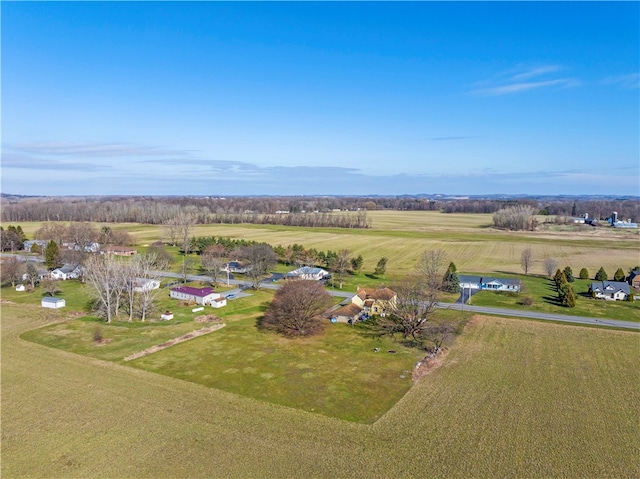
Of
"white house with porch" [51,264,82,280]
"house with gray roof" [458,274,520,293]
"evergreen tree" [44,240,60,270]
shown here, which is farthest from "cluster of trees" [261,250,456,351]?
"evergreen tree" [44,240,60,270]

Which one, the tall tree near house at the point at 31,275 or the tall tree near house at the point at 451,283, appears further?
the tall tree near house at the point at 451,283

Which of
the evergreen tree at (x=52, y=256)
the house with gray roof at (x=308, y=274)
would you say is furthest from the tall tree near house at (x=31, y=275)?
the house with gray roof at (x=308, y=274)

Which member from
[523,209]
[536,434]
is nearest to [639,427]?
[536,434]

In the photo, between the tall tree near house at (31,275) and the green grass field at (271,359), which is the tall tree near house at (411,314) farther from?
the tall tree near house at (31,275)

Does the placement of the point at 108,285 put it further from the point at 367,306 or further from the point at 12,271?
the point at 367,306

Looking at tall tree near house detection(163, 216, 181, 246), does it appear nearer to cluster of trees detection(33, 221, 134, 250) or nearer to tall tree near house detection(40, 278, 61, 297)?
cluster of trees detection(33, 221, 134, 250)
